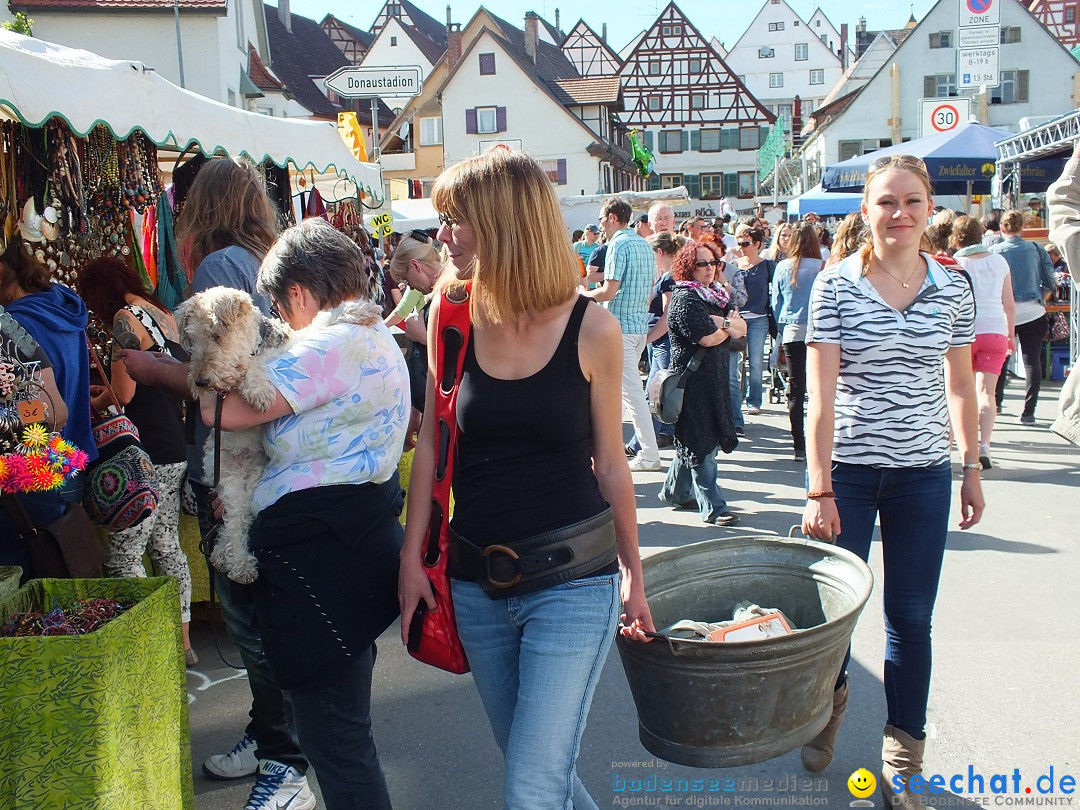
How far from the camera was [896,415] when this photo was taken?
3.11 meters

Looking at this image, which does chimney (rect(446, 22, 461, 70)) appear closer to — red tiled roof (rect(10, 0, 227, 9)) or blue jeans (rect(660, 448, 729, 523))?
red tiled roof (rect(10, 0, 227, 9))

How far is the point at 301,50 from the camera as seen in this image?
4503 centimetres

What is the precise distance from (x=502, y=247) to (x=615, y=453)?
1.84 feet

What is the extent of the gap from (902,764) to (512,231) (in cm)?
217

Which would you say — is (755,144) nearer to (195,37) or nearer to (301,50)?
(301,50)

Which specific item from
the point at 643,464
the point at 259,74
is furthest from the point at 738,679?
the point at 259,74

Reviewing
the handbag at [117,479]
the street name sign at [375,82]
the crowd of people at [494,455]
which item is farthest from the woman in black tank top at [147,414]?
the street name sign at [375,82]

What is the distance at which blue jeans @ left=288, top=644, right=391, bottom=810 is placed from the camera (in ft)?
8.34

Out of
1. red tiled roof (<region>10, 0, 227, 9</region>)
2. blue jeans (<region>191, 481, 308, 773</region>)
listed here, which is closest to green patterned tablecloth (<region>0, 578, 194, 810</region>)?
blue jeans (<region>191, 481, 308, 773</region>)

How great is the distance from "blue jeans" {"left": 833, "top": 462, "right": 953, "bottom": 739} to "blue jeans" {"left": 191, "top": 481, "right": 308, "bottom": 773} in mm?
1843

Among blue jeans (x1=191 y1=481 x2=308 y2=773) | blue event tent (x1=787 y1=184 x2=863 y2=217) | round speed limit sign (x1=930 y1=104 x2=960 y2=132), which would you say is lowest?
blue jeans (x1=191 y1=481 x2=308 y2=773)

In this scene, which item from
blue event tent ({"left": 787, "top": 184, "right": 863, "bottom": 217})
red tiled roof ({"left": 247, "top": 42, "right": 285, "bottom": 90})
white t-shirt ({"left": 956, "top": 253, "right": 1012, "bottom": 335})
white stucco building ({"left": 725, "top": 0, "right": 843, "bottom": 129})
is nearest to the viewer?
white t-shirt ({"left": 956, "top": 253, "right": 1012, "bottom": 335})

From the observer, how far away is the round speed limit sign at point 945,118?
51.9 ft

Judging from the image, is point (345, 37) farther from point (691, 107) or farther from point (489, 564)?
point (489, 564)
